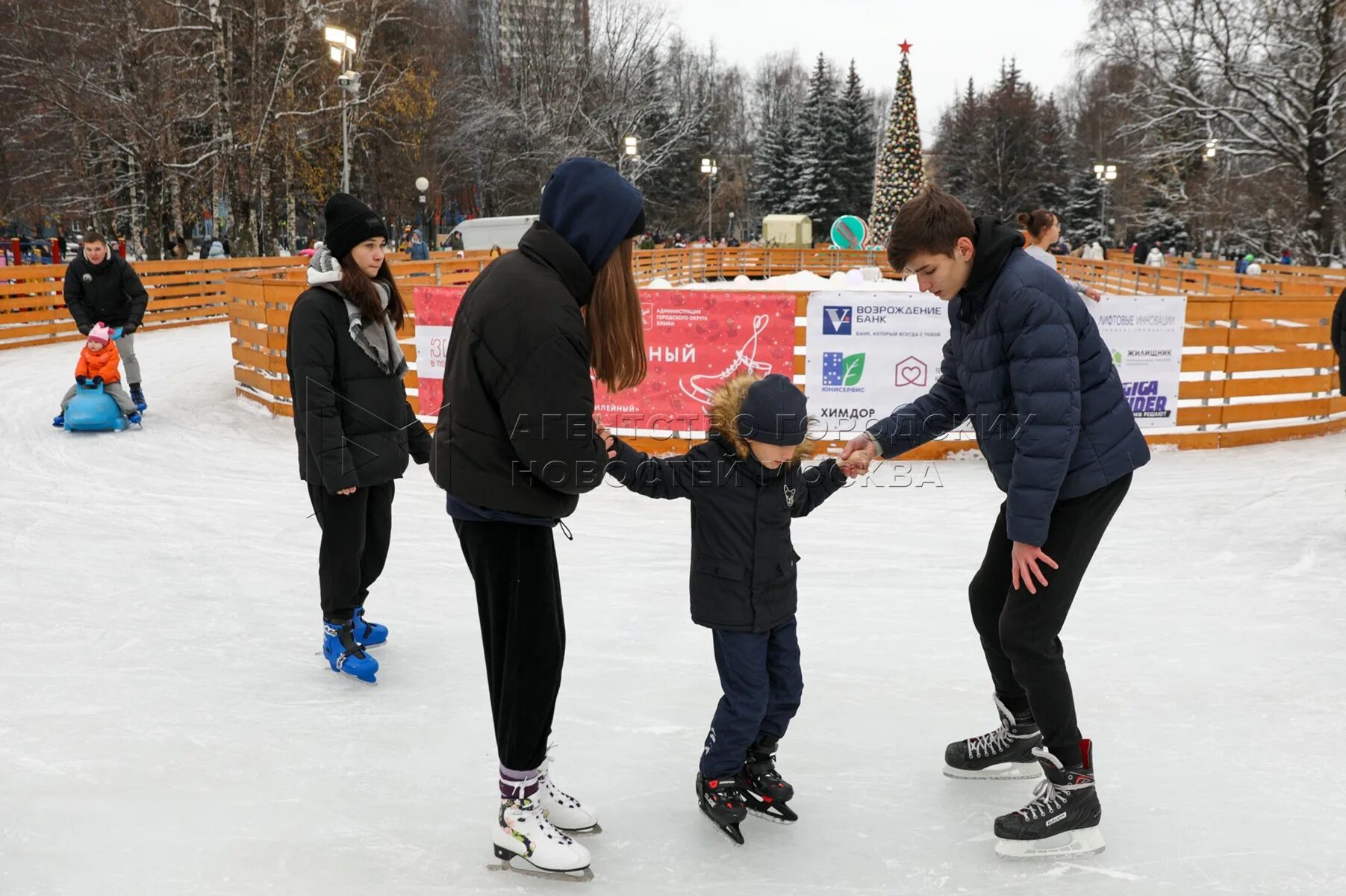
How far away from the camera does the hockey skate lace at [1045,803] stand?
269cm

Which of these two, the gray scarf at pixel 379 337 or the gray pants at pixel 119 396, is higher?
the gray scarf at pixel 379 337

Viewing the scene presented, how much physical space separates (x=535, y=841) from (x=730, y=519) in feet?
3.06

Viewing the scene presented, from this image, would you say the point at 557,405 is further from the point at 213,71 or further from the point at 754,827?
the point at 213,71

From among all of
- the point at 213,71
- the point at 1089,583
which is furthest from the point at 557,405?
the point at 213,71

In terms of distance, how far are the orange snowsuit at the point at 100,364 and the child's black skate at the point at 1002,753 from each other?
799cm

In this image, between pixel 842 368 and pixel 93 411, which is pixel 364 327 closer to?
pixel 842 368

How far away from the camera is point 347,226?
11.8ft

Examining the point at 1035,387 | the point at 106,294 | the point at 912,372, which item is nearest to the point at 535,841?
the point at 1035,387

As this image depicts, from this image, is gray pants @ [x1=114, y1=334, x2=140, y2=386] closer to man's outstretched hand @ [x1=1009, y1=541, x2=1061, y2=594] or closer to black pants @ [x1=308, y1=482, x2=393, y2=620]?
black pants @ [x1=308, y1=482, x2=393, y2=620]

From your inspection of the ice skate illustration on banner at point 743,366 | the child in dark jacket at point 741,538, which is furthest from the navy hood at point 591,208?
the ice skate illustration on banner at point 743,366

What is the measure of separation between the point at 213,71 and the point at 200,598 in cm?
1994

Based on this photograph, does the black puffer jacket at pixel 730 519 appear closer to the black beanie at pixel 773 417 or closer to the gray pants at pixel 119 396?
the black beanie at pixel 773 417

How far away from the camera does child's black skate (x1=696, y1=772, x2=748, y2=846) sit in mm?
2732

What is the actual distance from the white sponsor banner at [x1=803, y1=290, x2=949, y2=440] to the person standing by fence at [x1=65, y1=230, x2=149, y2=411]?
587cm
